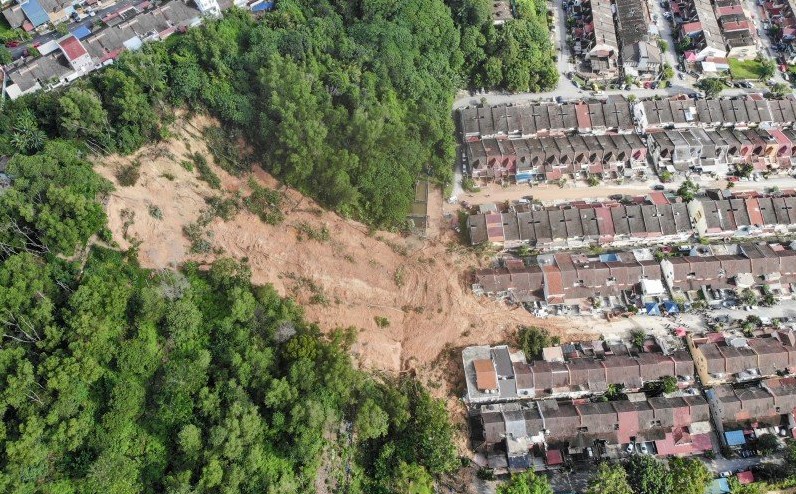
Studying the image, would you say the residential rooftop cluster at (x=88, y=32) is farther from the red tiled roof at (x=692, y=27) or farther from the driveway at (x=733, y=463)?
the driveway at (x=733, y=463)

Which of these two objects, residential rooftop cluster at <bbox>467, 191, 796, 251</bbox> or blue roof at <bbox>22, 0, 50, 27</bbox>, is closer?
residential rooftop cluster at <bbox>467, 191, 796, 251</bbox>

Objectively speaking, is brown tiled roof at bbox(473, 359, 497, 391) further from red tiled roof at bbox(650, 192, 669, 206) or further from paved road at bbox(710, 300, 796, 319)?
red tiled roof at bbox(650, 192, 669, 206)

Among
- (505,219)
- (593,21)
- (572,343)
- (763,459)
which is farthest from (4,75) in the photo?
(763,459)

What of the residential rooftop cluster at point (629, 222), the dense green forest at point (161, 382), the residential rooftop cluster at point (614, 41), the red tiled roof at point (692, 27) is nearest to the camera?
the dense green forest at point (161, 382)

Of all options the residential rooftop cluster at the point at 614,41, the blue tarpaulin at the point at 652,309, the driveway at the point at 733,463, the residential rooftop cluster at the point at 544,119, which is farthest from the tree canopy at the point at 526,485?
the residential rooftop cluster at the point at 614,41

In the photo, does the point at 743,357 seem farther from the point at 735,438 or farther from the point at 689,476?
the point at 689,476

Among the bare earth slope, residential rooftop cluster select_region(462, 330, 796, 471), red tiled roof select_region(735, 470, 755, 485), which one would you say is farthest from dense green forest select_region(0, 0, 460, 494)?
red tiled roof select_region(735, 470, 755, 485)

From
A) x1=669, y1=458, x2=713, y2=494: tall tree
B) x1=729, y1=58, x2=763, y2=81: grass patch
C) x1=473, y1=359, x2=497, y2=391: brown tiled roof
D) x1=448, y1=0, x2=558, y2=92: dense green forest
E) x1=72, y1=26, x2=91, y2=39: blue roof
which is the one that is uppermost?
x1=72, y1=26, x2=91, y2=39: blue roof
